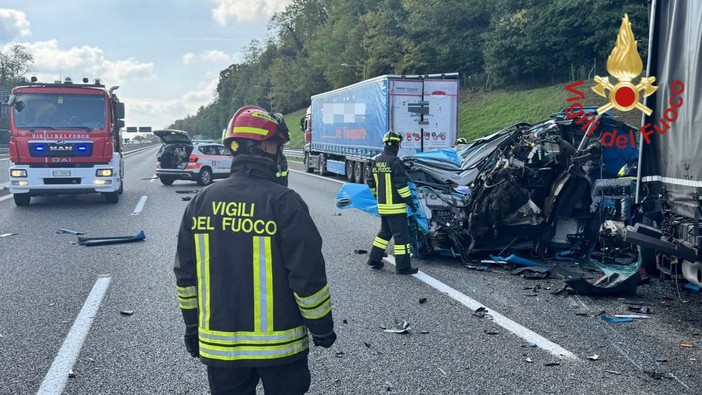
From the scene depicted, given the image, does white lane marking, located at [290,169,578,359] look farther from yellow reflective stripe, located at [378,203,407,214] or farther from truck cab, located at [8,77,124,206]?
truck cab, located at [8,77,124,206]

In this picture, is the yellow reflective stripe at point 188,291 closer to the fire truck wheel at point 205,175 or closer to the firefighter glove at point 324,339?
the firefighter glove at point 324,339

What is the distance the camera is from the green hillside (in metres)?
38.0

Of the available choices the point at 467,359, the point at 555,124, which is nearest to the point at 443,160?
the point at 555,124

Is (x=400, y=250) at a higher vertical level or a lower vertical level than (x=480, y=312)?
higher

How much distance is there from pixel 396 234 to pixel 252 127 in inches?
222

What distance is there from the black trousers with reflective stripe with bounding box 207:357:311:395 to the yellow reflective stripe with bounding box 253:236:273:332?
211mm

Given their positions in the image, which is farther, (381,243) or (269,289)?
(381,243)

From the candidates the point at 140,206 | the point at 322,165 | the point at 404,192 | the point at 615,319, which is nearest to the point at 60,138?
→ the point at 140,206

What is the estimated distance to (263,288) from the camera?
2.99 meters

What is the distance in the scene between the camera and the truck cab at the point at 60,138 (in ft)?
50.5

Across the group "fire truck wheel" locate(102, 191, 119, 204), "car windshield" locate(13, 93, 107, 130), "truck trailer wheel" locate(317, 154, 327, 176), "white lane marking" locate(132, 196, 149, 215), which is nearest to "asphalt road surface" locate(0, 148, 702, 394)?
"white lane marking" locate(132, 196, 149, 215)

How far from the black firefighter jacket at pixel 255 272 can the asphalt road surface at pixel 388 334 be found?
1.75 m

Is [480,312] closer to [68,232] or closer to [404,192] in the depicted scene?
[404,192]

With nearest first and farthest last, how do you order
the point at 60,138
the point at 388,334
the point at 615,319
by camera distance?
1. the point at 388,334
2. the point at 615,319
3. the point at 60,138
